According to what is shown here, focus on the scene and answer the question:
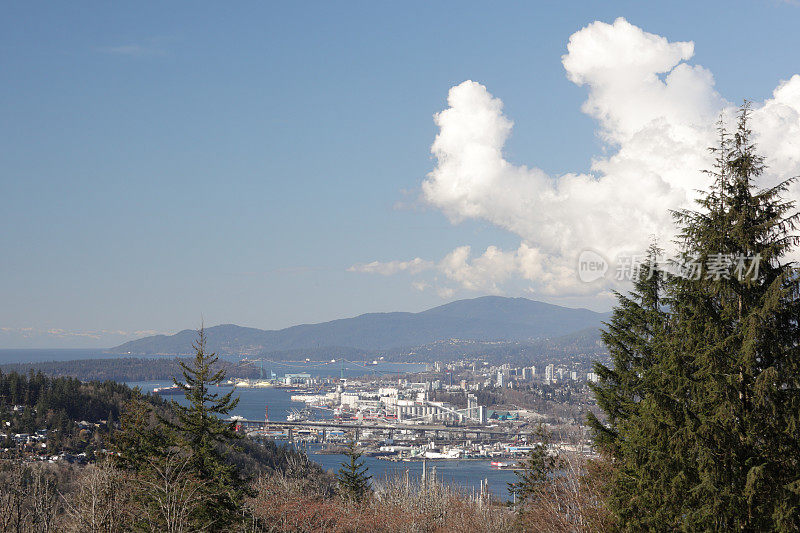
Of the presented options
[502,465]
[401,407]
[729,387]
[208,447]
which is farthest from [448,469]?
[729,387]

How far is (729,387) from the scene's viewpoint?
1007 cm

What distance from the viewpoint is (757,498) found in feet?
31.7

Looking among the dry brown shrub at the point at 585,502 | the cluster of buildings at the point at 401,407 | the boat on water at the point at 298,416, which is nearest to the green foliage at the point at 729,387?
the dry brown shrub at the point at 585,502

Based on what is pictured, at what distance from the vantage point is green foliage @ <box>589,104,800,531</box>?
31.7 feet

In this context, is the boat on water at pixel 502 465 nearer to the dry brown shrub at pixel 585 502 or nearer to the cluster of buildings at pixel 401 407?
the cluster of buildings at pixel 401 407

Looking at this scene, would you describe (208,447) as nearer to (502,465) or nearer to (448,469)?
(448,469)

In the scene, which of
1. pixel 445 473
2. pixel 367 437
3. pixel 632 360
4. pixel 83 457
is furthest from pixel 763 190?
pixel 367 437

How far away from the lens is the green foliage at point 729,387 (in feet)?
31.7

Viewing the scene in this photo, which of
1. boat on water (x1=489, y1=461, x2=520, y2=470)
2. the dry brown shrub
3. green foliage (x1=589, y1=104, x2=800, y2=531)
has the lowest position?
boat on water (x1=489, y1=461, x2=520, y2=470)

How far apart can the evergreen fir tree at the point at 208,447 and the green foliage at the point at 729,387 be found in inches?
428

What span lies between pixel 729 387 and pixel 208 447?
45.5 feet

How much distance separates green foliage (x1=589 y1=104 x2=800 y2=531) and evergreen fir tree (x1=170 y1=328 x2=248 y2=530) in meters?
10.9

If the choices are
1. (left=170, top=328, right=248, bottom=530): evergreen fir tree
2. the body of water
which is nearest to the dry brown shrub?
(left=170, top=328, right=248, bottom=530): evergreen fir tree

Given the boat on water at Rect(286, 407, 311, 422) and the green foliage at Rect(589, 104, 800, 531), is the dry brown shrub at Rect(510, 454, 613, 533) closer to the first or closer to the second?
the green foliage at Rect(589, 104, 800, 531)
